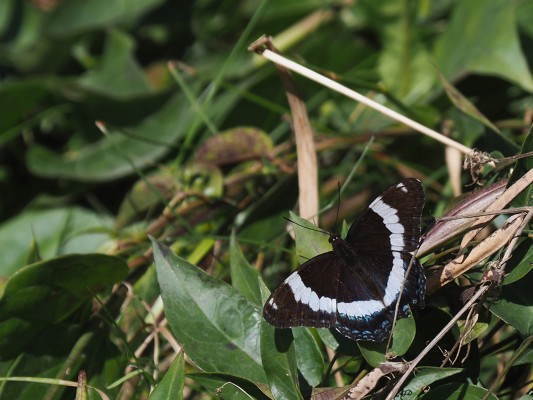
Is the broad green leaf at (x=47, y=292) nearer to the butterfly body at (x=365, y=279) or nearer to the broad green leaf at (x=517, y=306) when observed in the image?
the butterfly body at (x=365, y=279)

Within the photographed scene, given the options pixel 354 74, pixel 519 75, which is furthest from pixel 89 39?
pixel 519 75

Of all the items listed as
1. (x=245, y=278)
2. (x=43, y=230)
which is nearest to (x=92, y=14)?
(x=43, y=230)

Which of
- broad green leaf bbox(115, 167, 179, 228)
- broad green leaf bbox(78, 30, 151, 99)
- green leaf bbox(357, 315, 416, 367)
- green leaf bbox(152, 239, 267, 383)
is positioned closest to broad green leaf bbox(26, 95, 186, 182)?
broad green leaf bbox(78, 30, 151, 99)

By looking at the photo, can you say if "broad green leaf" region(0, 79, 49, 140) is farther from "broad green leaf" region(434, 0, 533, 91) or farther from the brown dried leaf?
the brown dried leaf

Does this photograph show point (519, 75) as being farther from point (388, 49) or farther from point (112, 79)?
point (112, 79)

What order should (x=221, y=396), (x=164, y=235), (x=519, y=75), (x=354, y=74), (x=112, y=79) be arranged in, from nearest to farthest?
(x=221, y=396) < (x=164, y=235) < (x=519, y=75) < (x=354, y=74) < (x=112, y=79)

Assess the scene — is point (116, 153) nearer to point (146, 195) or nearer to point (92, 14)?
point (146, 195)
